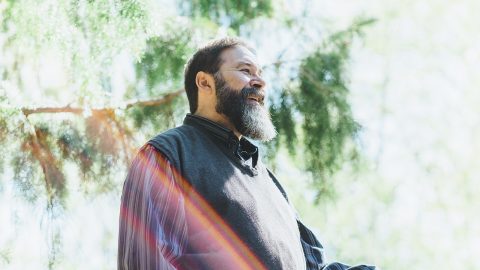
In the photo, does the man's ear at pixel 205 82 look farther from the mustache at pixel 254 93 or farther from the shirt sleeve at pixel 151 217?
the shirt sleeve at pixel 151 217

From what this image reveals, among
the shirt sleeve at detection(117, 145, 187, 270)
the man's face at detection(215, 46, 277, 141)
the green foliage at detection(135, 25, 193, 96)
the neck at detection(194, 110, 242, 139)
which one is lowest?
the shirt sleeve at detection(117, 145, 187, 270)

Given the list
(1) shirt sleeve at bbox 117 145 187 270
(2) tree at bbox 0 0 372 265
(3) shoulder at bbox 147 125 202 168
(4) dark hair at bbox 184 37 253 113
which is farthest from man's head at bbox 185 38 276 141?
(2) tree at bbox 0 0 372 265

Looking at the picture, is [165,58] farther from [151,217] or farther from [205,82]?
[151,217]

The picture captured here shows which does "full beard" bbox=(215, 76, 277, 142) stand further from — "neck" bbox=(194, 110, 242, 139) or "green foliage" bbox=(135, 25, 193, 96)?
"green foliage" bbox=(135, 25, 193, 96)

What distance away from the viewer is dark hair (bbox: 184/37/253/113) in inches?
66.2

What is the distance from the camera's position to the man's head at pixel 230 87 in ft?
5.22

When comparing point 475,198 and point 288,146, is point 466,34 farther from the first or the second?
point 288,146

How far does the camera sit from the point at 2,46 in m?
2.54

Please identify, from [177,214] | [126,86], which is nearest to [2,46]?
[126,86]

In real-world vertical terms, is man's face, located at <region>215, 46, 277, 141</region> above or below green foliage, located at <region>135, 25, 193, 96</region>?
below

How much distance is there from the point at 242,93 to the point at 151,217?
20.4 inches

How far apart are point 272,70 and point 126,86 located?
2.54 feet

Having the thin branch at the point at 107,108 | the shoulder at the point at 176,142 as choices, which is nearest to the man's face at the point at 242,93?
the shoulder at the point at 176,142

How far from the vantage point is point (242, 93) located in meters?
1.61
